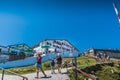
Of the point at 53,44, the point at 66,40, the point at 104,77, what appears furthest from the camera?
the point at 66,40

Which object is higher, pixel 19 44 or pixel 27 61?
pixel 19 44

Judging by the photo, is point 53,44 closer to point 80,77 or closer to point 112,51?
point 112,51

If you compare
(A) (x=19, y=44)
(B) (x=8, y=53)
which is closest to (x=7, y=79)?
(B) (x=8, y=53)

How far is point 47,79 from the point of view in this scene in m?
22.2

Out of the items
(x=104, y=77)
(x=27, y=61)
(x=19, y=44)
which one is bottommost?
(x=104, y=77)

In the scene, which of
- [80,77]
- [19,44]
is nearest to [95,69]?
[80,77]

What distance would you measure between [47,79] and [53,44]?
96147 mm

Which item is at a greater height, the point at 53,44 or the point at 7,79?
the point at 53,44

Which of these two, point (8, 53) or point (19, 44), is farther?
point (19, 44)

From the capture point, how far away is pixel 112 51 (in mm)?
137375

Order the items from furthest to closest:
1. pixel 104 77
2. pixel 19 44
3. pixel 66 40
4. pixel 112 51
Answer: pixel 112 51 → pixel 66 40 → pixel 19 44 → pixel 104 77

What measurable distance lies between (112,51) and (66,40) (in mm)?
25103

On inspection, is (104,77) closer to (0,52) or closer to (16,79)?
(16,79)

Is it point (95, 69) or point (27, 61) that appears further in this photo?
point (27, 61)
